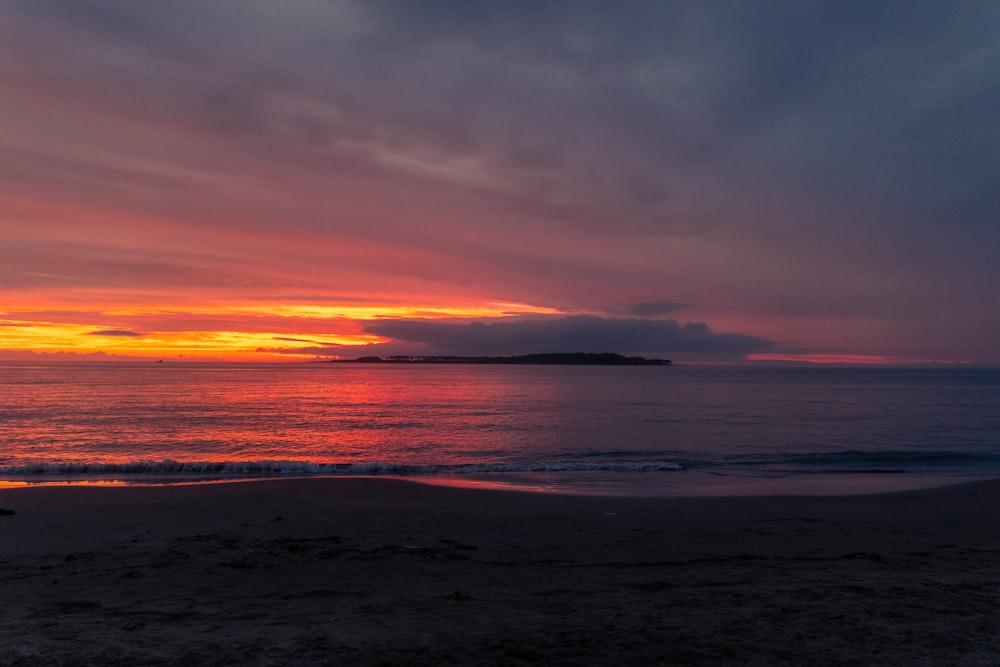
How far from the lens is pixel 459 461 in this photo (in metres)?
25.5

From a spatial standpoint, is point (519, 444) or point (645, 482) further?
point (519, 444)

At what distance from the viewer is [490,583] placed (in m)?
8.48

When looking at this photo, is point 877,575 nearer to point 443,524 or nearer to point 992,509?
point 443,524

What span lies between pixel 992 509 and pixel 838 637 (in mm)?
12321

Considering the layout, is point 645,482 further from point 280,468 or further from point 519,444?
point 280,468

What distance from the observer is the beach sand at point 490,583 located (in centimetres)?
593

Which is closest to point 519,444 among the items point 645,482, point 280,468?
point 645,482

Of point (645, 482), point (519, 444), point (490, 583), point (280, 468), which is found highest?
point (490, 583)

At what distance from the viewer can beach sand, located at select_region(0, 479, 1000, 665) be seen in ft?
19.4

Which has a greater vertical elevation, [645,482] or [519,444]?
[645,482]

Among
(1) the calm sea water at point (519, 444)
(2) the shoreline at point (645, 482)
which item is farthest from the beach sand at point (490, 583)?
(1) the calm sea water at point (519, 444)

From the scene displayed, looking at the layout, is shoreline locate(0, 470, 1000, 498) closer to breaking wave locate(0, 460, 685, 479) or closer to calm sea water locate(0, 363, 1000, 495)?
calm sea water locate(0, 363, 1000, 495)

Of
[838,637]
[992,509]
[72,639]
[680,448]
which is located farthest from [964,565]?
[680,448]

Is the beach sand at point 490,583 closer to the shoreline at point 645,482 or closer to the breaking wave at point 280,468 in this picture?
the shoreline at point 645,482
